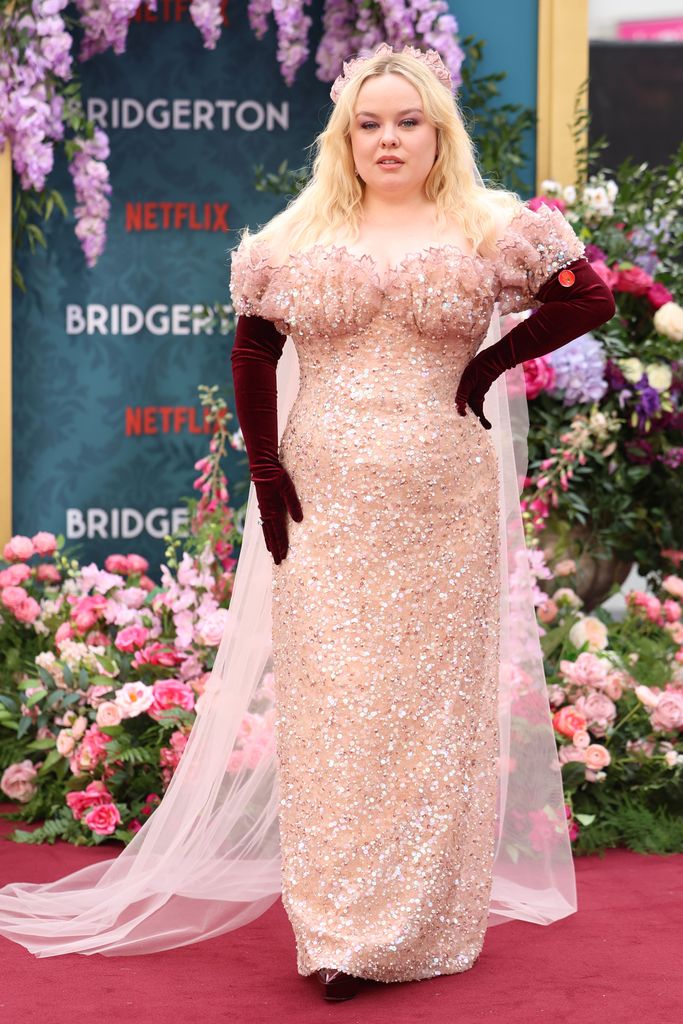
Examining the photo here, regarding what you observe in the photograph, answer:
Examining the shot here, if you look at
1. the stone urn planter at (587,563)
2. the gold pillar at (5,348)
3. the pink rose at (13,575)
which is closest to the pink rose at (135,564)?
the pink rose at (13,575)

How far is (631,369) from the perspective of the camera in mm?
5328

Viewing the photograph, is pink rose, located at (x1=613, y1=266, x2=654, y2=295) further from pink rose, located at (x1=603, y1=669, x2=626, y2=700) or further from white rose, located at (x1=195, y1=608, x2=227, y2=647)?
white rose, located at (x1=195, y1=608, x2=227, y2=647)

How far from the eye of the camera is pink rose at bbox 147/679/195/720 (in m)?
4.54

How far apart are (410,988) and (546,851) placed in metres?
0.70

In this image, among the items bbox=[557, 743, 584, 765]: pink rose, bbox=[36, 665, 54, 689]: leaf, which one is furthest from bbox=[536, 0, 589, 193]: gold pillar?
bbox=[36, 665, 54, 689]: leaf

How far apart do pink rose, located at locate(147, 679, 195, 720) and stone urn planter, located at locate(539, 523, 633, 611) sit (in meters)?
1.49

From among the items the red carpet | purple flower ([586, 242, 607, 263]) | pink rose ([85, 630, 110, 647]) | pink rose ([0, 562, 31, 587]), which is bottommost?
the red carpet

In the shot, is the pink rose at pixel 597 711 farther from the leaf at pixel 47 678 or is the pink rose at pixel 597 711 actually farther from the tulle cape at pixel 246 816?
the leaf at pixel 47 678

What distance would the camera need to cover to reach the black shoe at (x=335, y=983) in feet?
10.5

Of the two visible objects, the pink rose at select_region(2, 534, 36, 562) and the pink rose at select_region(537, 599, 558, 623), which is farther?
the pink rose at select_region(2, 534, 36, 562)

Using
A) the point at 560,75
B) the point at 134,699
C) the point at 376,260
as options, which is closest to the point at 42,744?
the point at 134,699

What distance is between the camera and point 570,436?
5.11 m

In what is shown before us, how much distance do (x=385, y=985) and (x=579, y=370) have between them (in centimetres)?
260

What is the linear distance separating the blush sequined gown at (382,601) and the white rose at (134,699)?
1.26 meters
